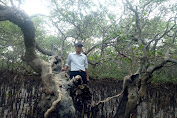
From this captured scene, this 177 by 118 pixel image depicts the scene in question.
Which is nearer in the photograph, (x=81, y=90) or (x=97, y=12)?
(x=81, y=90)

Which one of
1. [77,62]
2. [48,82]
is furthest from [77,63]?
[48,82]

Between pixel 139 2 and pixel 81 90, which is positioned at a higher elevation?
pixel 139 2

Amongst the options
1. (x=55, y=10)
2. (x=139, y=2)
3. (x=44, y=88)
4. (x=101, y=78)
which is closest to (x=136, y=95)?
(x=44, y=88)

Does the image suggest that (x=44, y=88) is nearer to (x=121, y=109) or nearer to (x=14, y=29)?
(x=121, y=109)

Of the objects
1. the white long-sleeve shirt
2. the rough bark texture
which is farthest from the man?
the rough bark texture

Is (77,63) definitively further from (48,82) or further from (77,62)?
(48,82)

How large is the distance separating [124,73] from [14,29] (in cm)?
653

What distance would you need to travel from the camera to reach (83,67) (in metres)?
3.48

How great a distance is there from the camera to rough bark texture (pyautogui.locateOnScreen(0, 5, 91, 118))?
8.25ft

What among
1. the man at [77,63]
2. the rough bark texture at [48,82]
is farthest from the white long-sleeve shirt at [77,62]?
the rough bark texture at [48,82]

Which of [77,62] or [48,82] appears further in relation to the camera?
[77,62]

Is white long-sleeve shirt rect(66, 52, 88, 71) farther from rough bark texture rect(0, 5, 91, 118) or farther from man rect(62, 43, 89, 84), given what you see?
rough bark texture rect(0, 5, 91, 118)

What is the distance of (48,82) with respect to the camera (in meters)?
3.16

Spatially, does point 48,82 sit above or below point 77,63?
below
